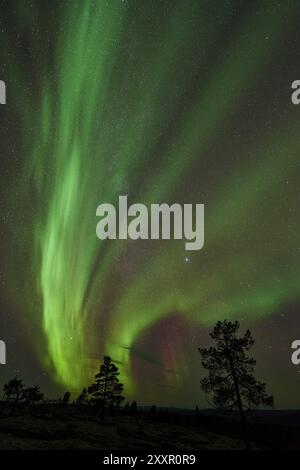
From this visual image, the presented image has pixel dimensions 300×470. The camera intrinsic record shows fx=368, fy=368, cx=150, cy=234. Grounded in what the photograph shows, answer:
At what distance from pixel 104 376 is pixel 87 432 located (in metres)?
19.5

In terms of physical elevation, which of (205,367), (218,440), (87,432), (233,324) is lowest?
(218,440)

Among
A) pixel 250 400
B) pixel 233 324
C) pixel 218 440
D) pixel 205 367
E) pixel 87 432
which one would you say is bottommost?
pixel 218 440

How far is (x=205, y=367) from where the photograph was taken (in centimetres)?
2866

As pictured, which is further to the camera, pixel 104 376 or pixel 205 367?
pixel 104 376

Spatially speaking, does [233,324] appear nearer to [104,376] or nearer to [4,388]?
[104,376]
